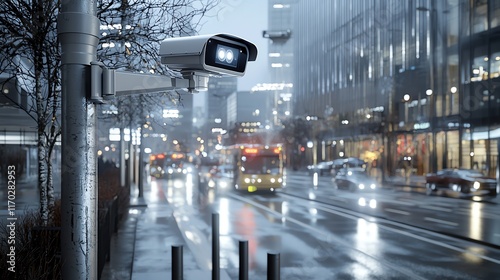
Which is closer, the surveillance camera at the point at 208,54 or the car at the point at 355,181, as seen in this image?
the surveillance camera at the point at 208,54

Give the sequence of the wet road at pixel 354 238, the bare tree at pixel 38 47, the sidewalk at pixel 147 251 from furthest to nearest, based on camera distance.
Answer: the wet road at pixel 354 238
the sidewalk at pixel 147 251
the bare tree at pixel 38 47

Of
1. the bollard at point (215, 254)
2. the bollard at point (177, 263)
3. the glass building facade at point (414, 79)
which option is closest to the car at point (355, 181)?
the glass building facade at point (414, 79)

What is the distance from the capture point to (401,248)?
13008mm

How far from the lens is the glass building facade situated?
39.3 meters

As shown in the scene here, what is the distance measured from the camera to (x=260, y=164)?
1319 inches

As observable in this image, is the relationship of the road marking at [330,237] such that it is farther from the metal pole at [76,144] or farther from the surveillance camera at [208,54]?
the metal pole at [76,144]

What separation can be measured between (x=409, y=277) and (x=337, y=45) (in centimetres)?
5880

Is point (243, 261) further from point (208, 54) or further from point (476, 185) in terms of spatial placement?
point (476, 185)

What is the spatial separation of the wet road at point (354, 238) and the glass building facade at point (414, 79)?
1692 centimetres

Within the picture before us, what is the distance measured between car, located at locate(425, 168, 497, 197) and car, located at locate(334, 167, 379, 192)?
3.67m

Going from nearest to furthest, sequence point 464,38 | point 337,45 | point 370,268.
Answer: point 370,268 → point 464,38 → point 337,45

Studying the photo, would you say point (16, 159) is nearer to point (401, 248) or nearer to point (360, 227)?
point (360, 227)

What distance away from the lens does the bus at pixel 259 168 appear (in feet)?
108

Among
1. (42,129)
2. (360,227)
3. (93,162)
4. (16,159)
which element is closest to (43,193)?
(42,129)
